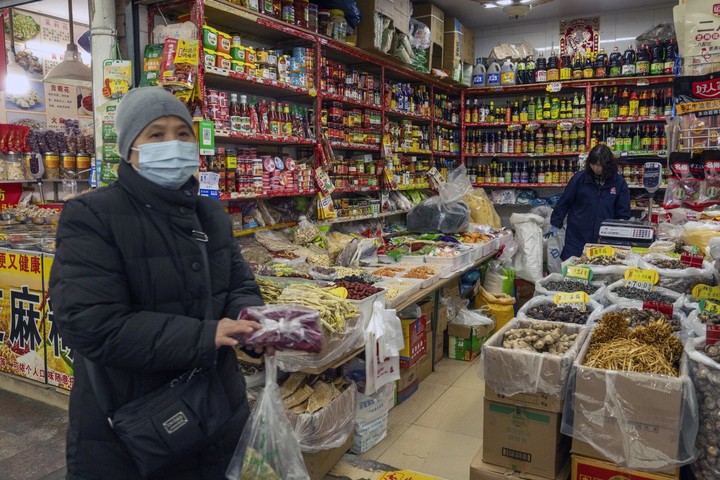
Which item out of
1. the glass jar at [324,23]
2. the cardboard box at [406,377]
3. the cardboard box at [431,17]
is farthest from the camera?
the cardboard box at [431,17]

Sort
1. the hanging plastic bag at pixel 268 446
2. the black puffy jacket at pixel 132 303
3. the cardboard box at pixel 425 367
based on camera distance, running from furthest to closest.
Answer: the cardboard box at pixel 425 367, the hanging plastic bag at pixel 268 446, the black puffy jacket at pixel 132 303

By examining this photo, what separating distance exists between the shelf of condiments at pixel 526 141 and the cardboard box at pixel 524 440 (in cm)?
594

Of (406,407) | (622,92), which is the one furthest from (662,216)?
(406,407)

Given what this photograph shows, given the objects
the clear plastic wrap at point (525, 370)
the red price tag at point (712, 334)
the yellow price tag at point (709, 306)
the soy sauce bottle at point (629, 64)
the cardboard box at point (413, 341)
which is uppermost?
the soy sauce bottle at point (629, 64)

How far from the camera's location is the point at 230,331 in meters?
1.51

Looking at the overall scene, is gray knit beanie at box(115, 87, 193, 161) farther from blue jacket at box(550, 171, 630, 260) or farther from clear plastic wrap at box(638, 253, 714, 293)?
blue jacket at box(550, 171, 630, 260)

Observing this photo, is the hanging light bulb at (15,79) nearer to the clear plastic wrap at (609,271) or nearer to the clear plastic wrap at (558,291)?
the clear plastic wrap at (558,291)

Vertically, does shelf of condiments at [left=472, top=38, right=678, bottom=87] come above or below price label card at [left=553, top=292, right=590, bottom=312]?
above

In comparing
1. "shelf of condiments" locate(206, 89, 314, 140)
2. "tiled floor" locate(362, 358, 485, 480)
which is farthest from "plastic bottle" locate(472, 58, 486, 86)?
"tiled floor" locate(362, 358, 485, 480)

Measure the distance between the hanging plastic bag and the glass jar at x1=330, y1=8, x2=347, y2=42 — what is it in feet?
13.0

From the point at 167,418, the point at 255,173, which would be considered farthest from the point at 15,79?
the point at 167,418

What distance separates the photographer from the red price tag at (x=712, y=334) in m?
2.23

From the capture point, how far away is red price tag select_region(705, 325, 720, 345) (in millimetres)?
2229

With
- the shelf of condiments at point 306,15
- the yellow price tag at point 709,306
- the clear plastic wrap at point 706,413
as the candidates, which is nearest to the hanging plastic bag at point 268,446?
the clear plastic wrap at point 706,413
